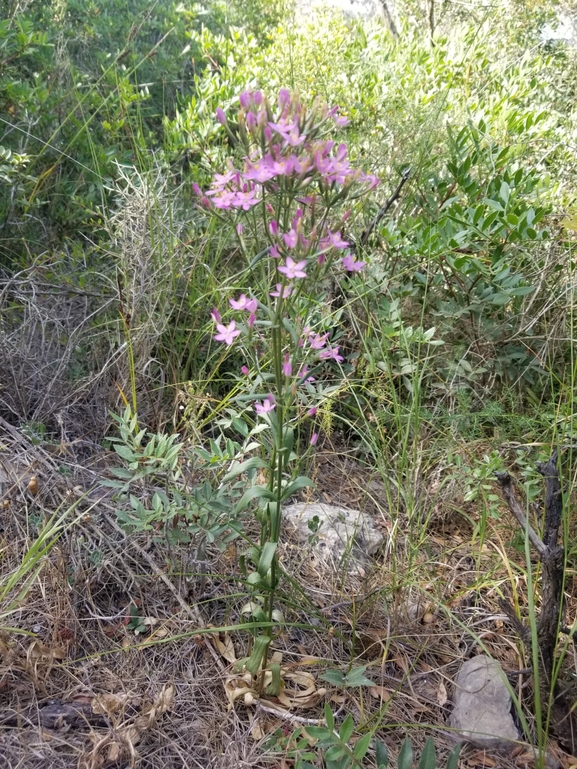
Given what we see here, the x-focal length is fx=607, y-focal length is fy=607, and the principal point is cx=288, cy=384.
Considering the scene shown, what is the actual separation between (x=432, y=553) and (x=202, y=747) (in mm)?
958

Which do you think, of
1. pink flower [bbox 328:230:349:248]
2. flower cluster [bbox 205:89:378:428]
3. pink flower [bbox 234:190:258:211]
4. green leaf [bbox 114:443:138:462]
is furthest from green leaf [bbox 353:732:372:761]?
pink flower [bbox 234:190:258:211]

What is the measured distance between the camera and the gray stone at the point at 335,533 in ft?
6.53

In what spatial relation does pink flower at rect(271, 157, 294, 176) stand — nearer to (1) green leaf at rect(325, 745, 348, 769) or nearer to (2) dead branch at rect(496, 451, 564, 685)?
(2) dead branch at rect(496, 451, 564, 685)

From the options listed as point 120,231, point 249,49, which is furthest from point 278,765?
point 249,49

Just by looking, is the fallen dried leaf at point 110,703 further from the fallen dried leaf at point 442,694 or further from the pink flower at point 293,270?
the pink flower at point 293,270

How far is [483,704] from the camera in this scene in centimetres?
157

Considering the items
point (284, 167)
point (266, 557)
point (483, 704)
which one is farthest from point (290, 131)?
point (483, 704)

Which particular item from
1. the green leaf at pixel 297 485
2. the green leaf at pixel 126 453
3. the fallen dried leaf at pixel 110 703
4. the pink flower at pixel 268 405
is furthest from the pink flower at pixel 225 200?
the fallen dried leaf at pixel 110 703

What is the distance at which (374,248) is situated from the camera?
9.60ft

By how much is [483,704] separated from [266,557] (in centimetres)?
71

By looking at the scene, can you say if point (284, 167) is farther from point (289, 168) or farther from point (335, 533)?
point (335, 533)

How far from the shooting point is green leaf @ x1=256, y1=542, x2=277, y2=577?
1.44m

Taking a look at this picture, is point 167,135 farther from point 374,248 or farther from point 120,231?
point 374,248

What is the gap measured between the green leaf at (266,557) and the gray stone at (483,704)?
0.62m
